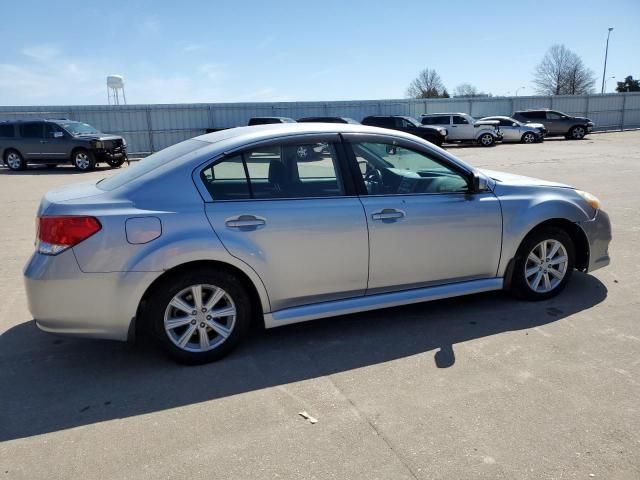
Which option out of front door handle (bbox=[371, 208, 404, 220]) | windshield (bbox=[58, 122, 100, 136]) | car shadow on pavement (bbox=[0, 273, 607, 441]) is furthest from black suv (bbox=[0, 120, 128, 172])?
front door handle (bbox=[371, 208, 404, 220])

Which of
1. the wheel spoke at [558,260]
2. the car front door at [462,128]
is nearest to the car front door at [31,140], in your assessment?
the wheel spoke at [558,260]

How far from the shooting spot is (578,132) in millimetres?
30344

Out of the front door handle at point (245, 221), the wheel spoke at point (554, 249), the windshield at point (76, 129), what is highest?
the windshield at point (76, 129)

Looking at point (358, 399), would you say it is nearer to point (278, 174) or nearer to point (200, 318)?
point (200, 318)

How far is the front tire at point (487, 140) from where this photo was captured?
27156 mm

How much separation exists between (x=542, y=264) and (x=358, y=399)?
2.41 metres

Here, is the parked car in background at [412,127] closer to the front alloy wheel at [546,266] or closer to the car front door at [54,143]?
the car front door at [54,143]

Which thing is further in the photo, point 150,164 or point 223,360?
point 150,164

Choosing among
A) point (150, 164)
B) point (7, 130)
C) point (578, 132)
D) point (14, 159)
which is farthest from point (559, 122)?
point (150, 164)

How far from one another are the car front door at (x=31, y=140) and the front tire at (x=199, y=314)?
59.9 ft

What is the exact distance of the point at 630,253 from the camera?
6164mm

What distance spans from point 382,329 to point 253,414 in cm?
149

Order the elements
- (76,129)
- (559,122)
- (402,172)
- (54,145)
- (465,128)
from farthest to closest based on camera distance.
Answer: (559,122) < (465,128) < (76,129) < (54,145) < (402,172)

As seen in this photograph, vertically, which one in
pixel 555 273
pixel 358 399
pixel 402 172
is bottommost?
pixel 358 399
